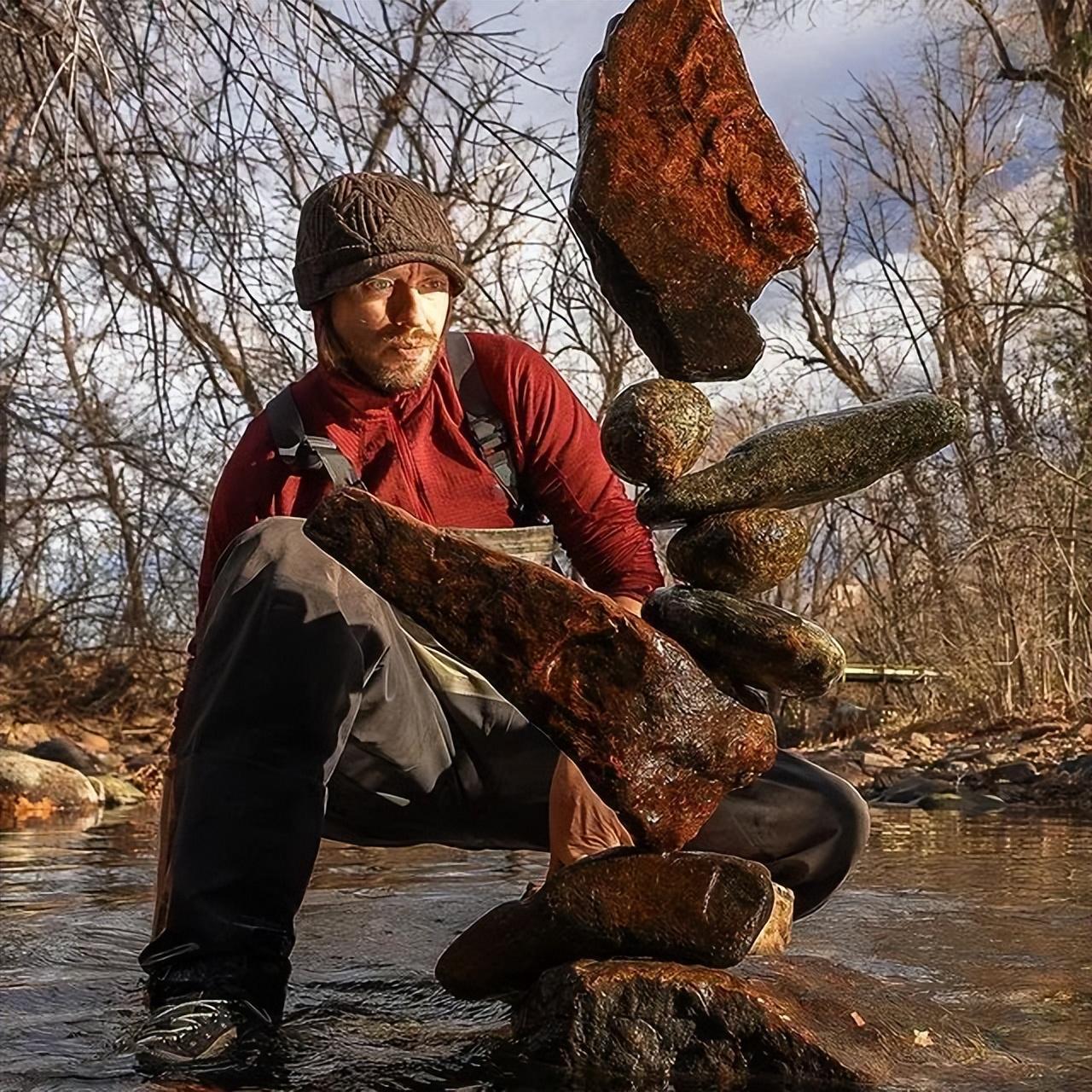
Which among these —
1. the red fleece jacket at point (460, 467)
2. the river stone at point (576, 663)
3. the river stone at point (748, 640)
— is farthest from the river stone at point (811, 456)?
the red fleece jacket at point (460, 467)

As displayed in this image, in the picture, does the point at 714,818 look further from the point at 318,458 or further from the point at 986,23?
the point at 986,23

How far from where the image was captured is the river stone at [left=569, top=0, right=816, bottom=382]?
2473 millimetres

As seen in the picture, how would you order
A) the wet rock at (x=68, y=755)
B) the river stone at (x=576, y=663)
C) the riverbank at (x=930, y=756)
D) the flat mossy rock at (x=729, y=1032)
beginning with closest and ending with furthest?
the flat mossy rock at (x=729, y=1032) → the river stone at (x=576, y=663) → the riverbank at (x=930, y=756) → the wet rock at (x=68, y=755)

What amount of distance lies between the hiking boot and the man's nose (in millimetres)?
1453

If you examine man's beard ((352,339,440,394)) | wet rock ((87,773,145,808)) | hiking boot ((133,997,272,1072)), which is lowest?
hiking boot ((133,997,272,1072))

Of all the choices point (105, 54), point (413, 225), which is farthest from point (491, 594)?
point (105, 54)

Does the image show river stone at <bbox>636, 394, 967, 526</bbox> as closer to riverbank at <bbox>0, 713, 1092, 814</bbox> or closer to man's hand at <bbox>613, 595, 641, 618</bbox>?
man's hand at <bbox>613, 595, 641, 618</bbox>

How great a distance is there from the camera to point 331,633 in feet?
8.31

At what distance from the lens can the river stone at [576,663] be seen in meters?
2.20

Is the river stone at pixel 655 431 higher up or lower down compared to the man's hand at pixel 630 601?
higher up

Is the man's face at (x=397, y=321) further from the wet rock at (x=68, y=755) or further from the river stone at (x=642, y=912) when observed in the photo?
the wet rock at (x=68, y=755)

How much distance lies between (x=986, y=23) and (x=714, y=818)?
14378mm

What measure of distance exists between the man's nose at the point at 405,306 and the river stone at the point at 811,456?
34.1 inches

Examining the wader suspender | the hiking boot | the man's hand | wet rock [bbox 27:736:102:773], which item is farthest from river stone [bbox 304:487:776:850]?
wet rock [bbox 27:736:102:773]
